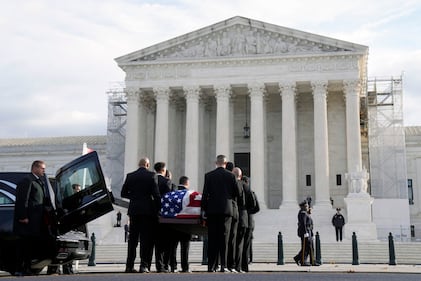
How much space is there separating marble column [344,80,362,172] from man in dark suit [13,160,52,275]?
115 feet

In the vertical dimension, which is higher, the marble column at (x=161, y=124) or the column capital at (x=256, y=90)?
the column capital at (x=256, y=90)

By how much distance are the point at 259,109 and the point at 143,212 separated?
34139 mm

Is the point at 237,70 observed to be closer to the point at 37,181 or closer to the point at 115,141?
the point at 115,141

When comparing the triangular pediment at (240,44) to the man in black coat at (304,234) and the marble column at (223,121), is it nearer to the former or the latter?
the marble column at (223,121)

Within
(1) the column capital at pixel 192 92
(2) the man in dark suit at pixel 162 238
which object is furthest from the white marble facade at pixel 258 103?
(2) the man in dark suit at pixel 162 238

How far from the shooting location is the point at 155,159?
47.8m

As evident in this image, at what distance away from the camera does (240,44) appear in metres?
47.1

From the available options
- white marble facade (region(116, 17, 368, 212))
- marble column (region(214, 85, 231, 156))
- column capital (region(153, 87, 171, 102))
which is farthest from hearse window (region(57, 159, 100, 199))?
column capital (region(153, 87, 171, 102))

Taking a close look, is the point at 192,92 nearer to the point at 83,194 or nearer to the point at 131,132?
the point at 131,132

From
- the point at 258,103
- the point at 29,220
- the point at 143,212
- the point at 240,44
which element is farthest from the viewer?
the point at 240,44

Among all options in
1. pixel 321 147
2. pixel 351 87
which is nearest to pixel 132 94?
pixel 321 147

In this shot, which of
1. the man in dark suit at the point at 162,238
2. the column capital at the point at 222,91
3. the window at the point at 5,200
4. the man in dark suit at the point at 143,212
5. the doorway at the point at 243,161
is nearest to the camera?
the window at the point at 5,200

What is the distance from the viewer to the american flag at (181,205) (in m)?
12.7

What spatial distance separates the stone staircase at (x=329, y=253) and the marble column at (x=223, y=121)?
1647 cm
